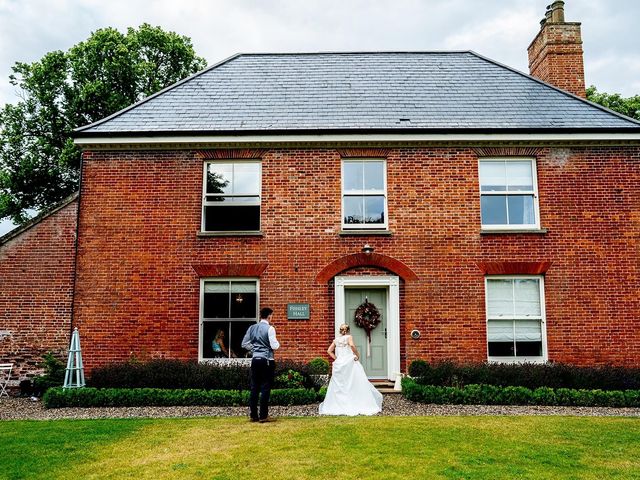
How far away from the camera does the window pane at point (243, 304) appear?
531 inches

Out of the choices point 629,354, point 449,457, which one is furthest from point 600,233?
point 449,457

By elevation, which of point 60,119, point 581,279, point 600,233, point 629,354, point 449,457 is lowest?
point 449,457

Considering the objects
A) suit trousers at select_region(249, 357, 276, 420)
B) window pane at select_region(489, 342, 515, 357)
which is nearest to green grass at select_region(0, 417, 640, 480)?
suit trousers at select_region(249, 357, 276, 420)

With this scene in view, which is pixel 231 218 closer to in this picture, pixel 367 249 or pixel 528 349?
pixel 367 249

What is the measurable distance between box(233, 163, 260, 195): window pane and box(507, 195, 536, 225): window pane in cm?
645

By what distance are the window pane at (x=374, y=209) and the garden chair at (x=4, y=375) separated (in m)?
9.42

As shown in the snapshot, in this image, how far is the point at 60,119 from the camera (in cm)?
2784

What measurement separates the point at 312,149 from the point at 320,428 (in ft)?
25.3

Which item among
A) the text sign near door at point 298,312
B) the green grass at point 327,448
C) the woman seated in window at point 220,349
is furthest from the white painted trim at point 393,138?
the green grass at point 327,448

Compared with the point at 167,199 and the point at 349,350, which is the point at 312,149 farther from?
the point at 349,350

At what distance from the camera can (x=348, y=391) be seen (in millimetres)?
10180

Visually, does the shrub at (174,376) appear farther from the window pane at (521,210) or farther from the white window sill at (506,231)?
the window pane at (521,210)

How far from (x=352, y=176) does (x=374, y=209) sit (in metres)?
1.03

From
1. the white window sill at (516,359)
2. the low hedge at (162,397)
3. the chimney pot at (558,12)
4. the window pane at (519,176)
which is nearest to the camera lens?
the low hedge at (162,397)
